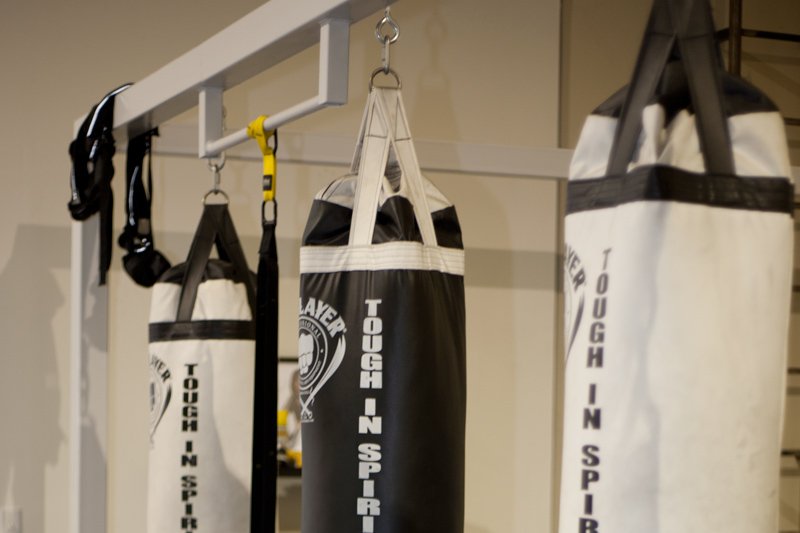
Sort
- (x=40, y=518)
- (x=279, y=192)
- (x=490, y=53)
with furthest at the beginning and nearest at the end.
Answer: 1. (x=490, y=53)
2. (x=279, y=192)
3. (x=40, y=518)

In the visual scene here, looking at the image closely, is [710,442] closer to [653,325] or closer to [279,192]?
[653,325]

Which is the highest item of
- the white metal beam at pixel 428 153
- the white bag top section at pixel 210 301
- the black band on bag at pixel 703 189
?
the white metal beam at pixel 428 153

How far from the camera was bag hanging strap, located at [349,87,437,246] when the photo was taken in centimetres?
117

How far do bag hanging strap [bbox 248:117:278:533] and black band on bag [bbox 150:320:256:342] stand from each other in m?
0.53

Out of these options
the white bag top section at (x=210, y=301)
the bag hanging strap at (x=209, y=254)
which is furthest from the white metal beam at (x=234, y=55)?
the white bag top section at (x=210, y=301)

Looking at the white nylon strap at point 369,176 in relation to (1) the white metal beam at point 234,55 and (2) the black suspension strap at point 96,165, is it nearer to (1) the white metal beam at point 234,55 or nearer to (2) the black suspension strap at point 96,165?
(1) the white metal beam at point 234,55

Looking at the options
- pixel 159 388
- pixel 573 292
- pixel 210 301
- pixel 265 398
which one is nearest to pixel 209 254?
pixel 210 301

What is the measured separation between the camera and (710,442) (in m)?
0.69

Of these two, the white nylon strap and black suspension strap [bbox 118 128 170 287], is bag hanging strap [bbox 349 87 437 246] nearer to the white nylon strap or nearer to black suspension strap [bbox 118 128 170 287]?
the white nylon strap

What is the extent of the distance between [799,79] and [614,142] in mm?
2972

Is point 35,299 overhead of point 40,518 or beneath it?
overhead

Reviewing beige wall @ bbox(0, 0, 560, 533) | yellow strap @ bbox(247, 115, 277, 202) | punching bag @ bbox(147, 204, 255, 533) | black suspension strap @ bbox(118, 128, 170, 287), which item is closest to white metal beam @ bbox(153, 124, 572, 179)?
black suspension strap @ bbox(118, 128, 170, 287)

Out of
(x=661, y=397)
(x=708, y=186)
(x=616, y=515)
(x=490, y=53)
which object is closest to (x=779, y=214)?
(x=708, y=186)

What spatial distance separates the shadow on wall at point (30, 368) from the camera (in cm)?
270
